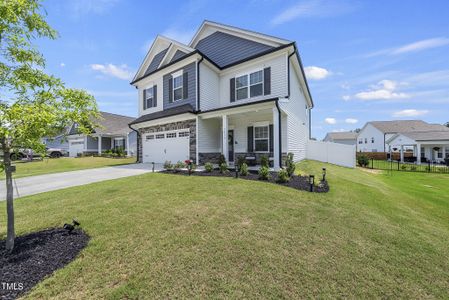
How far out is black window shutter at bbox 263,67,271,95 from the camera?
466 inches

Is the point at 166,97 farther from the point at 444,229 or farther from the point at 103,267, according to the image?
the point at 444,229

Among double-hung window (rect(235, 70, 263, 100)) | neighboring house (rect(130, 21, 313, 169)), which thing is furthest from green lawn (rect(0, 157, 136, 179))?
double-hung window (rect(235, 70, 263, 100))

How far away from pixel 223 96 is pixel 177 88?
3298mm

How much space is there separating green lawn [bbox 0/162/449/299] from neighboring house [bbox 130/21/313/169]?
19.9ft

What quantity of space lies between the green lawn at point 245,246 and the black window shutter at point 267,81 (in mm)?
7316

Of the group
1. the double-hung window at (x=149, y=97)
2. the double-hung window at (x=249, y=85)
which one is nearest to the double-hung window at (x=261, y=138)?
the double-hung window at (x=249, y=85)

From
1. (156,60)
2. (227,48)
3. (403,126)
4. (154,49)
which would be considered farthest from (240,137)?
(403,126)

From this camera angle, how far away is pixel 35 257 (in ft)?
10.4

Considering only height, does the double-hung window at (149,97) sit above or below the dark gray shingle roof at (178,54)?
below

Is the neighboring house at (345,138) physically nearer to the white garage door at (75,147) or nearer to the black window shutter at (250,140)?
the black window shutter at (250,140)

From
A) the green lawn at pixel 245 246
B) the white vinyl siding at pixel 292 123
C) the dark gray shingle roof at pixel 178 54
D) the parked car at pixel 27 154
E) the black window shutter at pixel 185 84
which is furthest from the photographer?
the dark gray shingle roof at pixel 178 54

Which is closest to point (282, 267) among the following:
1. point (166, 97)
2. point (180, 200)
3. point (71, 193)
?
point (180, 200)

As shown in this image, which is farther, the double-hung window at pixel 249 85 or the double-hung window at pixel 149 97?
the double-hung window at pixel 149 97

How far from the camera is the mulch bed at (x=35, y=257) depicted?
104 inches
